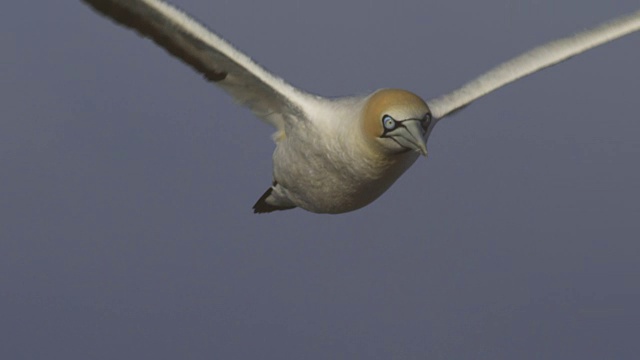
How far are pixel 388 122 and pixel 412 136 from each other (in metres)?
0.31

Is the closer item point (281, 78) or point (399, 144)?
point (399, 144)

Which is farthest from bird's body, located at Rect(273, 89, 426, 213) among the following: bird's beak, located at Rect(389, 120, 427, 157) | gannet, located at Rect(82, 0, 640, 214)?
bird's beak, located at Rect(389, 120, 427, 157)

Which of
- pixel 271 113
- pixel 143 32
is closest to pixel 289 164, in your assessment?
pixel 271 113

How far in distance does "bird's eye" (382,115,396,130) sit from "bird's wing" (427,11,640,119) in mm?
3076

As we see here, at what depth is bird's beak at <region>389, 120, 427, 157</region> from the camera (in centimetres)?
1522

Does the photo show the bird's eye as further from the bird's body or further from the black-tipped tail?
the black-tipped tail

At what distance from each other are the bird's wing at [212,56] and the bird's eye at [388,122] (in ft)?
5.86

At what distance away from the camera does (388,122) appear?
15.3 meters

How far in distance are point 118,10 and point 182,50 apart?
1.15 m

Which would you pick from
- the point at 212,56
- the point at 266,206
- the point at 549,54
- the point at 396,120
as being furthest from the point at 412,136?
the point at 266,206

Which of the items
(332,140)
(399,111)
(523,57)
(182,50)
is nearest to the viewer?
(399,111)

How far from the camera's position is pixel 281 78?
1722 cm

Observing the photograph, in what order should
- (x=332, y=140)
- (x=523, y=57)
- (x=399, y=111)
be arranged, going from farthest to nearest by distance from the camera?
1. (x=523, y=57)
2. (x=332, y=140)
3. (x=399, y=111)

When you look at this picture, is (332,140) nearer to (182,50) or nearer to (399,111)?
(399,111)
